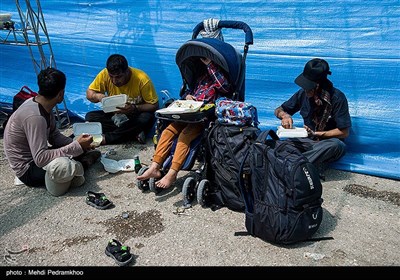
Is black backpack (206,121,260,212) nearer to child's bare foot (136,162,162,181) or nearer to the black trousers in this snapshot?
child's bare foot (136,162,162,181)

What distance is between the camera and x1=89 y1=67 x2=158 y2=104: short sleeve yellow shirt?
502 cm

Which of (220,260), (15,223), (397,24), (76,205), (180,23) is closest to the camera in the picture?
(220,260)

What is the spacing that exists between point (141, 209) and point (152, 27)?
3108 millimetres

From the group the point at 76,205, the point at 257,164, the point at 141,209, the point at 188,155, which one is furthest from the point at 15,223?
the point at 257,164

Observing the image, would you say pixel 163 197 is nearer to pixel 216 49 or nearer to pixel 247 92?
pixel 216 49

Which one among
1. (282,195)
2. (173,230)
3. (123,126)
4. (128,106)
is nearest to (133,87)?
(128,106)

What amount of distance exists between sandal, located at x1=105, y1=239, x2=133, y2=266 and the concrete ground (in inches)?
2.5

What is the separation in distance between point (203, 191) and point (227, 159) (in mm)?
378

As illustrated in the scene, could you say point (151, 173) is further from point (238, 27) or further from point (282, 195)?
point (238, 27)

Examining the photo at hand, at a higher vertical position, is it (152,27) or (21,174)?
(152,27)

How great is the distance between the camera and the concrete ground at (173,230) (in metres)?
2.98

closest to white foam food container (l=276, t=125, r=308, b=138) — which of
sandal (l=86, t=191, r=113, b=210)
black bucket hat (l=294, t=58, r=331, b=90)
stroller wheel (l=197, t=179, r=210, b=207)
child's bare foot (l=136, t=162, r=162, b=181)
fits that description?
black bucket hat (l=294, t=58, r=331, b=90)

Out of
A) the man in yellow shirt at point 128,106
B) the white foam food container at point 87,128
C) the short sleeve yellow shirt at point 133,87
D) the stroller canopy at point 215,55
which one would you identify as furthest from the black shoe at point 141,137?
the stroller canopy at point 215,55

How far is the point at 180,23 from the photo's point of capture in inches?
222
